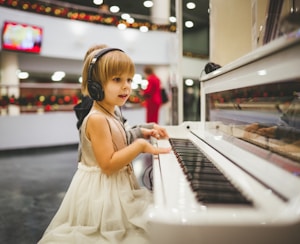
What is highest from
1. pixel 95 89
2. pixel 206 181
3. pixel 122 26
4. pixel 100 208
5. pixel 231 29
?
pixel 122 26

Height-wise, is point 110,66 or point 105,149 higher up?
point 110,66

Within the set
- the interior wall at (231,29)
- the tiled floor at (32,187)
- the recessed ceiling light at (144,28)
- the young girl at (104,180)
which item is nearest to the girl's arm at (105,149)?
the young girl at (104,180)

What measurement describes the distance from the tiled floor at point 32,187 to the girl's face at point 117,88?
135 centimetres

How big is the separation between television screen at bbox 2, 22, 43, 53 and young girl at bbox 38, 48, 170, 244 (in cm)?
708

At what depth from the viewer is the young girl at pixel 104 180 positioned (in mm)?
1457

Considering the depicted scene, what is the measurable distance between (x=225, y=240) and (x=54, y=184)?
401cm

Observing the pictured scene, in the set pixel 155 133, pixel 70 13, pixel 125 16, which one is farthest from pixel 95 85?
pixel 125 16

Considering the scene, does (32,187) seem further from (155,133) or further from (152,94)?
(152,94)

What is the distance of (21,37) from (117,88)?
7.37 metres

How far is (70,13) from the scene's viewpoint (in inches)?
365

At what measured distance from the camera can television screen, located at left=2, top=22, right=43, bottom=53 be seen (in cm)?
775

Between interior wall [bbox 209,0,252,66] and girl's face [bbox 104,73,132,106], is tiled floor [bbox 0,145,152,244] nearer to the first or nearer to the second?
girl's face [bbox 104,73,132,106]

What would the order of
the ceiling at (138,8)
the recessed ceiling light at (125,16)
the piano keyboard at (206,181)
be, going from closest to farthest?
the piano keyboard at (206,181)
the recessed ceiling light at (125,16)
the ceiling at (138,8)

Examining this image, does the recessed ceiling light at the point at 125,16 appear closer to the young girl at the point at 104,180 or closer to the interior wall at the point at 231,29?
the interior wall at the point at 231,29
